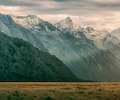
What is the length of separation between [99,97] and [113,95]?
252 inches

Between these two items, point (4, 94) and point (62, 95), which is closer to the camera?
point (4, 94)

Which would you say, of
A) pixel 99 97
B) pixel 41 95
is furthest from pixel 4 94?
pixel 99 97

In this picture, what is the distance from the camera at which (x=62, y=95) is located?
233ft

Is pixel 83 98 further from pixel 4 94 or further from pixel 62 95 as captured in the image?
pixel 4 94

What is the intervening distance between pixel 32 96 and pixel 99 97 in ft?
46.7

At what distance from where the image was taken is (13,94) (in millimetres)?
67688

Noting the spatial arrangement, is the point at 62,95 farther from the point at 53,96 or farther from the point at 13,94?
the point at 13,94

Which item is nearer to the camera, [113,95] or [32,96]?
[32,96]

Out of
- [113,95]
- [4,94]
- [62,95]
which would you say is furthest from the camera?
[113,95]

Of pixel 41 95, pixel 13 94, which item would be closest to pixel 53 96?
pixel 41 95

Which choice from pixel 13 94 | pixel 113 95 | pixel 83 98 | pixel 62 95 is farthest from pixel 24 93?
pixel 113 95

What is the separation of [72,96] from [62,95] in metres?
2.29

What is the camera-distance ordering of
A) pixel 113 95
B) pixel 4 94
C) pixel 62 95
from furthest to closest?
pixel 113 95 → pixel 62 95 → pixel 4 94

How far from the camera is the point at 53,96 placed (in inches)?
2672
